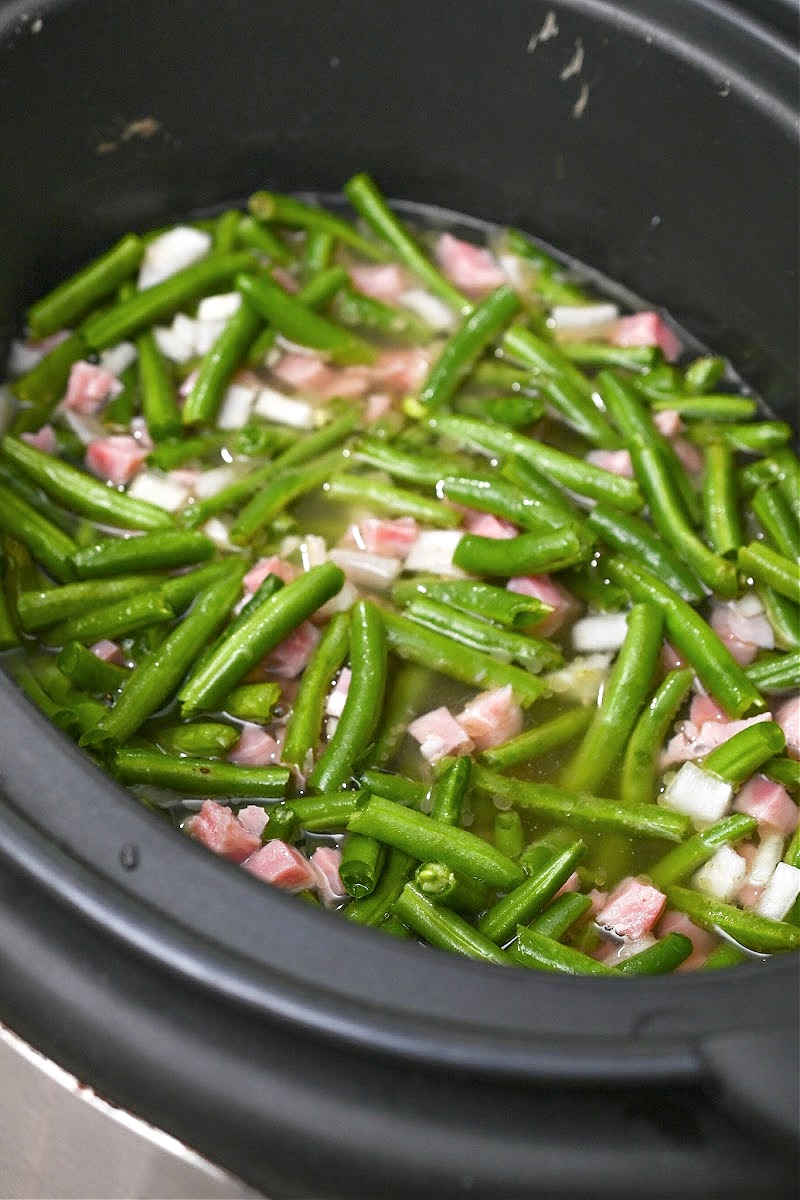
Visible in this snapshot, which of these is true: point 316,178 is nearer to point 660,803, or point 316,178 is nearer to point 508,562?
point 508,562

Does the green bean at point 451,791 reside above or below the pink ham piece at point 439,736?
below

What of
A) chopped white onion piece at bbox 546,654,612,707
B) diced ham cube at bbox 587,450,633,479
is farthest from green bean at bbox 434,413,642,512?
chopped white onion piece at bbox 546,654,612,707

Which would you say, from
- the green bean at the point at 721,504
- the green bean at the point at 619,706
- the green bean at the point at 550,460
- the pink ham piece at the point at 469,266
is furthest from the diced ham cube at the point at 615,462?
the pink ham piece at the point at 469,266

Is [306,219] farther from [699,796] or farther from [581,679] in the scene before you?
[699,796]

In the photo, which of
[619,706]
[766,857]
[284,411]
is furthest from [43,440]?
[766,857]

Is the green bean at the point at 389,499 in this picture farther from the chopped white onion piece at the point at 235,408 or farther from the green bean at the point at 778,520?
the green bean at the point at 778,520
